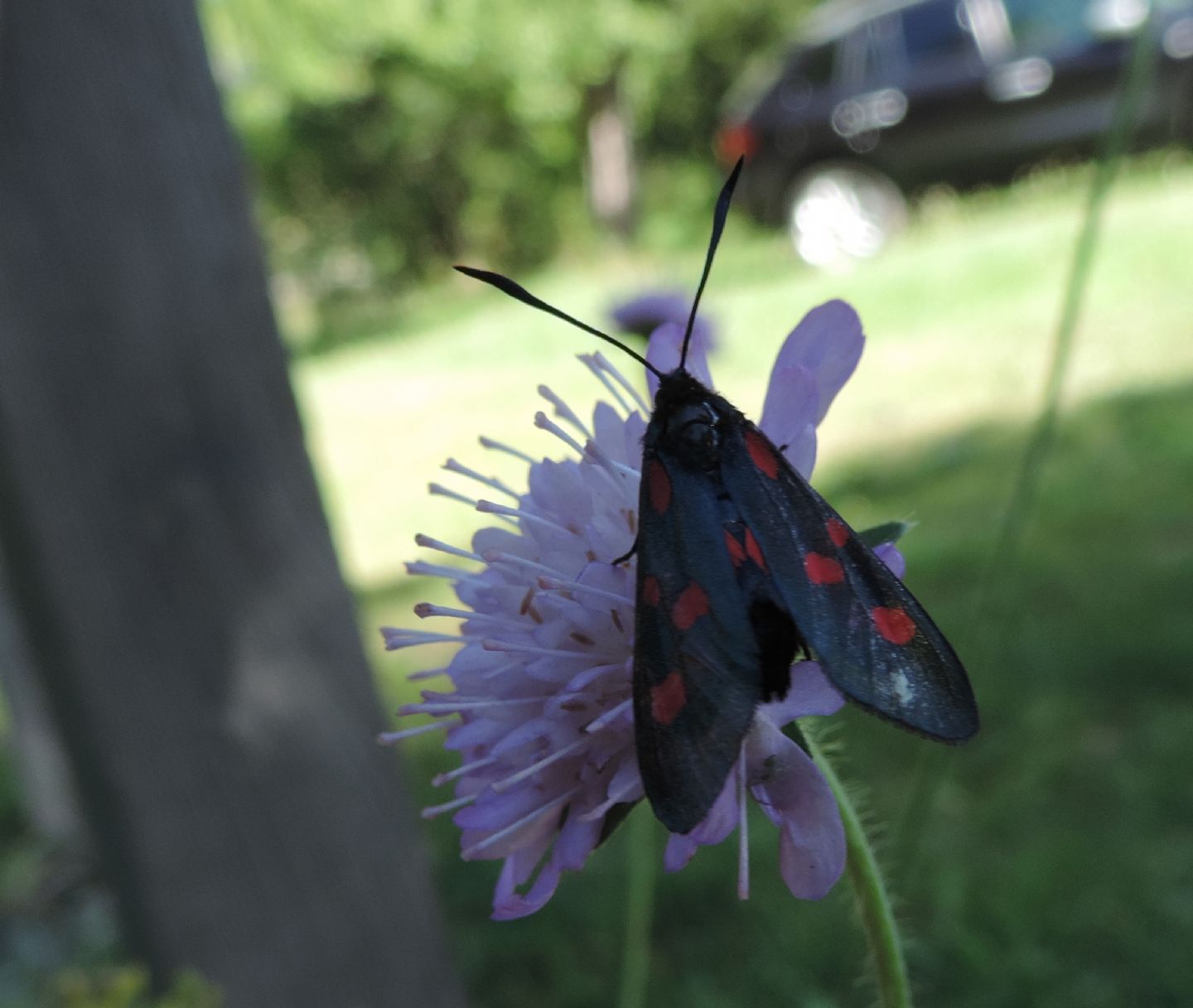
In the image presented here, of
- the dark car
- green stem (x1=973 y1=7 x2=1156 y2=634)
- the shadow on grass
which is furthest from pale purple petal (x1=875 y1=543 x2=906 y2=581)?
the dark car

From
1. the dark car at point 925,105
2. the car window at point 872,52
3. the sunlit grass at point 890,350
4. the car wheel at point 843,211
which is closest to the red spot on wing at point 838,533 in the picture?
the sunlit grass at point 890,350

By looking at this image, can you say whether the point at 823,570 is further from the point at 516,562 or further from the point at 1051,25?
the point at 1051,25

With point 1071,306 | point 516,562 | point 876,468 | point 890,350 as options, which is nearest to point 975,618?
point 1071,306

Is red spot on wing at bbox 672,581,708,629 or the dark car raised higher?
the dark car

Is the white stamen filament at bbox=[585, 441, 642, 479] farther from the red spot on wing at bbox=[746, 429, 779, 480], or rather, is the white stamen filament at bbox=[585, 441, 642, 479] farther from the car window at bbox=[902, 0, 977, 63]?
the car window at bbox=[902, 0, 977, 63]

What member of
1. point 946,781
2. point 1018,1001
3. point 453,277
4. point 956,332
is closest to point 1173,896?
point 1018,1001

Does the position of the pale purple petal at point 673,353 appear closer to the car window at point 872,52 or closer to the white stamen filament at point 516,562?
the white stamen filament at point 516,562
